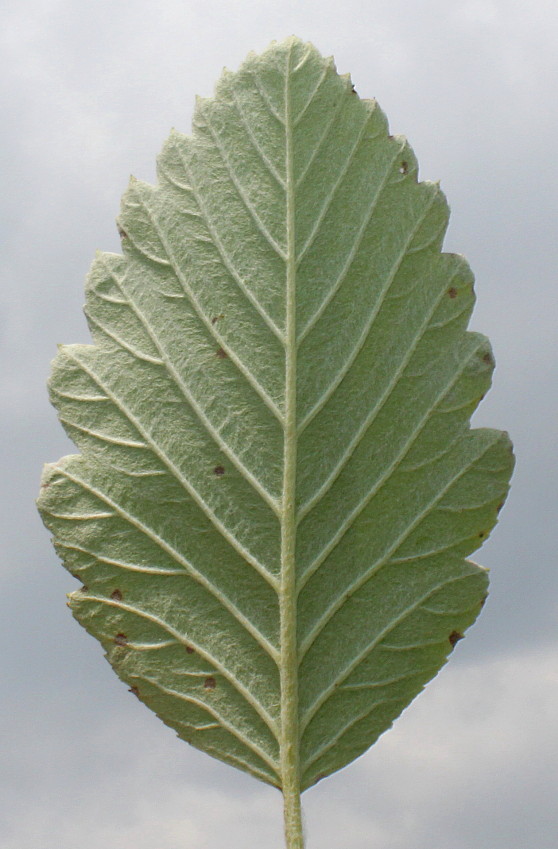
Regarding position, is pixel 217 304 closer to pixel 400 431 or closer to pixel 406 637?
pixel 400 431

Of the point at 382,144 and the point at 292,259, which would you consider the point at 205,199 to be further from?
the point at 382,144

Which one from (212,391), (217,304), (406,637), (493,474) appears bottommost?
(406,637)

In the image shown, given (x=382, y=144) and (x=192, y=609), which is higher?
(x=382, y=144)

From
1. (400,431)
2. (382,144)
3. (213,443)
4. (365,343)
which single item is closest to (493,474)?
(400,431)

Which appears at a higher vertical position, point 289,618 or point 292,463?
point 292,463

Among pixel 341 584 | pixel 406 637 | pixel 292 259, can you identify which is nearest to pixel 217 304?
pixel 292 259

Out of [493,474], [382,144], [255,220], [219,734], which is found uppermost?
[382,144]
